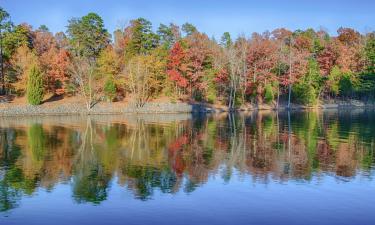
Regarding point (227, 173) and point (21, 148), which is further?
point (21, 148)

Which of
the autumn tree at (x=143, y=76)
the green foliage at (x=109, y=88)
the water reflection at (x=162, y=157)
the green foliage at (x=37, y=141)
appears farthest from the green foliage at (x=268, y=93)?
the green foliage at (x=37, y=141)

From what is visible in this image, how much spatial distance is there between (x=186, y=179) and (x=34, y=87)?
135 ft

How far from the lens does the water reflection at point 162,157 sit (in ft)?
61.1

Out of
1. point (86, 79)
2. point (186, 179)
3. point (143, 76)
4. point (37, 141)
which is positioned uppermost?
point (143, 76)

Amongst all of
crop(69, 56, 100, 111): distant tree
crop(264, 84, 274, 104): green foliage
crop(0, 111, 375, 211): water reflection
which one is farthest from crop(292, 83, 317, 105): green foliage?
crop(0, 111, 375, 211): water reflection

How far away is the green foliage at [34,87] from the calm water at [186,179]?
22028mm

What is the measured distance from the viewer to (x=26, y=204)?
51.0ft

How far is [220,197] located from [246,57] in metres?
55.1

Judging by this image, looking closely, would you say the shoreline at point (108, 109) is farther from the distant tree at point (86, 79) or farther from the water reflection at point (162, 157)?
the water reflection at point (162, 157)

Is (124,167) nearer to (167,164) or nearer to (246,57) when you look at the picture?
(167,164)

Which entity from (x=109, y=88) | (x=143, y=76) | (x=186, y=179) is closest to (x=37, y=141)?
(x=186, y=179)

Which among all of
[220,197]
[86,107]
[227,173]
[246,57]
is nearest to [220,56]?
[246,57]

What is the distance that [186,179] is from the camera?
19375mm

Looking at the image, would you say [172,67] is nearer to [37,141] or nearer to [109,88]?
[109,88]
